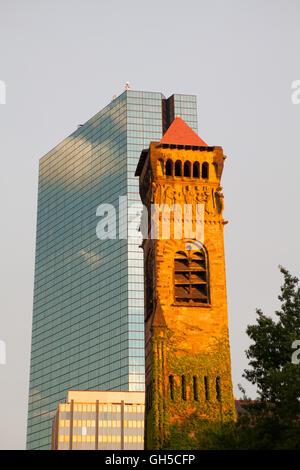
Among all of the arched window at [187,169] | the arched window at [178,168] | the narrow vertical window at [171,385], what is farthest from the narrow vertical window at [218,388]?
the arched window at [178,168]

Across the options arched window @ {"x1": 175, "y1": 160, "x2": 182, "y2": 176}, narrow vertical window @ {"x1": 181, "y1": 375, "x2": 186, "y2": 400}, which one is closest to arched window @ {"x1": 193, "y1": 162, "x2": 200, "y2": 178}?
arched window @ {"x1": 175, "y1": 160, "x2": 182, "y2": 176}

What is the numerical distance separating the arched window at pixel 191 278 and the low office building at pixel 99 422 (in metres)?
113

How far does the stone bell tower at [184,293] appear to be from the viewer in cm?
6022

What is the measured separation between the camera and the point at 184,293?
64625 millimetres

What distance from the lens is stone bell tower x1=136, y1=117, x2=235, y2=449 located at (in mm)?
60219

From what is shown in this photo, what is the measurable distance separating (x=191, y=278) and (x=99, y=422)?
116 m

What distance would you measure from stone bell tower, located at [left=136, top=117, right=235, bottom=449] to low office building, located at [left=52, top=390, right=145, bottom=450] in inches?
4391

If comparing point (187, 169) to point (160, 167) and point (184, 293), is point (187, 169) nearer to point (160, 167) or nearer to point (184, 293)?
point (160, 167)

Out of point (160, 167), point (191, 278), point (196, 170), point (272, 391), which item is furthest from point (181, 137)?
point (272, 391)

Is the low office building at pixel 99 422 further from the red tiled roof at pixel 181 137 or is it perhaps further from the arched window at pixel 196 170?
the arched window at pixel 196 170

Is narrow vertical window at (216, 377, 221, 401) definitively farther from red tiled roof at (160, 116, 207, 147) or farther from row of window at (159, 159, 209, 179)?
red tiled roof at (160, 116, 207, 147)
